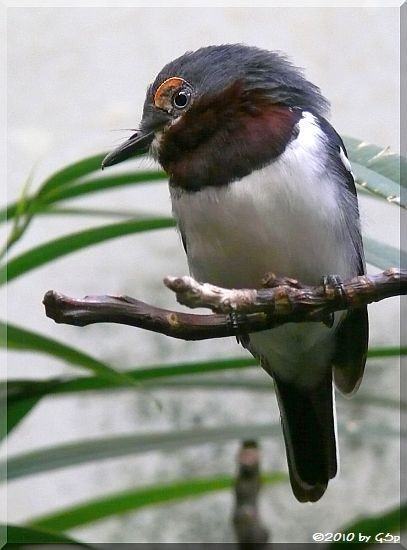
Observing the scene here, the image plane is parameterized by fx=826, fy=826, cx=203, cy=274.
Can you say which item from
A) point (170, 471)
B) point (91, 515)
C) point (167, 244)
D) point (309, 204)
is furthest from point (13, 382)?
point (170, 471)

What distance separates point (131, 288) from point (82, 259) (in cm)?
8

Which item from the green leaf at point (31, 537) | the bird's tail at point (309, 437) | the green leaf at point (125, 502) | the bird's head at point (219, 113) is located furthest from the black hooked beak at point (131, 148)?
the green leaf at point (125, 502)

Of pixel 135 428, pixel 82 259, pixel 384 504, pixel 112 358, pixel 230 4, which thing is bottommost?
pixel 384 504

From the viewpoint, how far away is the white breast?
Result: 545 mm

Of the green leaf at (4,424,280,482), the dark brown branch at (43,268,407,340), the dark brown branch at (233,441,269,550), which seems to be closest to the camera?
the dark brown branch at (43,268,407,340)

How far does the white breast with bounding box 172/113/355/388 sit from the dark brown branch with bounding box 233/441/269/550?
19 cm

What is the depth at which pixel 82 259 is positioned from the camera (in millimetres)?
1160

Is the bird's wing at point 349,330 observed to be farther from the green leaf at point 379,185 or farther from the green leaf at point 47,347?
the green leaf at point 47,347

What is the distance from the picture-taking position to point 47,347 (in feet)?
2.41

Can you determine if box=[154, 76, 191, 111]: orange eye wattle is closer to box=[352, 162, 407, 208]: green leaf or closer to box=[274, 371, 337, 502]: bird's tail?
box=[352, 162, 407, 208]: green leaf

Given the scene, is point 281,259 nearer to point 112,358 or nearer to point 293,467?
point 293,467

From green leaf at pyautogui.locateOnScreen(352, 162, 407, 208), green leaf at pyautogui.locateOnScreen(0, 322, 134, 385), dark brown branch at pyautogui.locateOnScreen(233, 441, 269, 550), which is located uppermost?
green leaf at pyautogui.locateOnScreen(352, 162, 407, 208)

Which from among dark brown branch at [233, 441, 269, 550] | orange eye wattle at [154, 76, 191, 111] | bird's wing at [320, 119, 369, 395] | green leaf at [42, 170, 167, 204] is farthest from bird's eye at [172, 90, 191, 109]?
dark brown branch at [233, 441, 269, 550]

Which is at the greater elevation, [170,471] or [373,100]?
[373,100]
